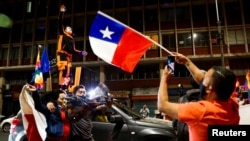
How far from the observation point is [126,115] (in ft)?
20.5

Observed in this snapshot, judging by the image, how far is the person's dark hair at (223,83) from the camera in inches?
88.6

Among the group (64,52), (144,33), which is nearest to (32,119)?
(64,52)

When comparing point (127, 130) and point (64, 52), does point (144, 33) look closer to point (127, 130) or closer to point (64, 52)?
point (64, 52)

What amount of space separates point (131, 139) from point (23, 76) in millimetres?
31787

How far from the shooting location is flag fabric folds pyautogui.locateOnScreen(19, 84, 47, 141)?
13.3 ft

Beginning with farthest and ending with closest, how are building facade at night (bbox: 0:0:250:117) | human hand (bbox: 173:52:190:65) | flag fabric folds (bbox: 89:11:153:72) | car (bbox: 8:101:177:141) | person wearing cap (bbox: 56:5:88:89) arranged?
building facade at night (bbox: 0:0:250:117) → person wearing cap (bbox: 56:5:88:89) → car (bbox: 8:101:177:141) → flag fabric folds (bbox: 89:11:153:72) → human hand (bbox: 173:52:190:65)

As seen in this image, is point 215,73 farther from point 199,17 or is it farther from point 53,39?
point 53,39

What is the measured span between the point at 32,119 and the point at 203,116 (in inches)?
106

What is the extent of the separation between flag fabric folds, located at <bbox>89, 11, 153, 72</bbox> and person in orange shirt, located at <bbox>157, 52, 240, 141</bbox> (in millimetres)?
1407

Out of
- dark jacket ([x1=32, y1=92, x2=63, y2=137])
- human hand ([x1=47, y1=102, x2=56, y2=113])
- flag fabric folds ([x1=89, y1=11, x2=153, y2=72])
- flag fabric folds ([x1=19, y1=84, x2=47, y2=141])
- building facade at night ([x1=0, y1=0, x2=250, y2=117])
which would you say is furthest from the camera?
building facade at night ([x1=0, y1=0, x2=250, y2=117])

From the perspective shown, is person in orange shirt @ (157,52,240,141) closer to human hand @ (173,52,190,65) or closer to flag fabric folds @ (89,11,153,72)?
human hand @ (173,52,190,65)

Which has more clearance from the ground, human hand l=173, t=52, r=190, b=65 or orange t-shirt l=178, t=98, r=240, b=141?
human hand l=173, t=52, r=190, b=65

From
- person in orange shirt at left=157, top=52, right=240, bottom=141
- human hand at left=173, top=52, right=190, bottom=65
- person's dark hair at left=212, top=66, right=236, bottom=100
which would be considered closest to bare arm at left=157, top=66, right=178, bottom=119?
person in orange shirt at left=157, top=52, right=240, bottom=141

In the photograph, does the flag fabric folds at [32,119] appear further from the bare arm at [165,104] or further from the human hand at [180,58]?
the bare arm at [165,104]
